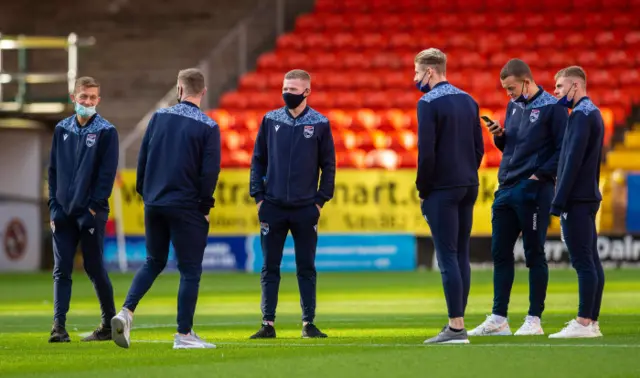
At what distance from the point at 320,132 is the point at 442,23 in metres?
20.9

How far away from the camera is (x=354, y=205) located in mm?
25359

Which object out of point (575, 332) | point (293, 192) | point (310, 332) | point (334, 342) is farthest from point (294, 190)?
point (575, 332)

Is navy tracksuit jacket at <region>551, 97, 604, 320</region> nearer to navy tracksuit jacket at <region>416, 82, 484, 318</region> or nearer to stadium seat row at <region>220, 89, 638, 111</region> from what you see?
navy tracksuit jacket at <region>416, 82, 484, 318</region>

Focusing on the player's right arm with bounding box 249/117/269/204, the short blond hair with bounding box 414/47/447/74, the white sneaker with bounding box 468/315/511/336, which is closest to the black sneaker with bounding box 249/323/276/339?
the player's right arm with bounding box 249/117/269/204

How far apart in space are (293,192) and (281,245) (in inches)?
17.4

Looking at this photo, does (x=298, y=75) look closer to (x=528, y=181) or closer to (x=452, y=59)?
(x=528, y=181)

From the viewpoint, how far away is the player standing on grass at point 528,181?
34.1 ft

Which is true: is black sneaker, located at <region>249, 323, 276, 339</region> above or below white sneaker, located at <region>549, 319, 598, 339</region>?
below

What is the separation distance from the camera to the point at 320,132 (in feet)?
34.7

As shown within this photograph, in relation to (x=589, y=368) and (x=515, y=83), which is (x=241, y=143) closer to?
(x=515, y=83)

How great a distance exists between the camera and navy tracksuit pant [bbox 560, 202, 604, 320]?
9992 millimetres

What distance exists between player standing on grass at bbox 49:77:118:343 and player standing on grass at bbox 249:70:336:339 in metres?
1.18

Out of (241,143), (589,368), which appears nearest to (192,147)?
(589,368)

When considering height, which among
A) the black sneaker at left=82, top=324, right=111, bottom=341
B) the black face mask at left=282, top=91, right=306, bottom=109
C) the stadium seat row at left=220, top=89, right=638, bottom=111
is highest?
the stadium seat row at left=220, top=89, right=638, bottom=111
